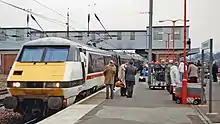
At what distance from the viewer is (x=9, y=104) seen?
15.6 metres

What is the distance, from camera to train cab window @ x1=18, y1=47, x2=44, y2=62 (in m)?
16.8

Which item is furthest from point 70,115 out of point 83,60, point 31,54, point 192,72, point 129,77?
point 192,72

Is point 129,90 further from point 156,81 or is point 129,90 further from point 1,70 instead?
point 1,70

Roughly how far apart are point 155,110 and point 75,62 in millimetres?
4278

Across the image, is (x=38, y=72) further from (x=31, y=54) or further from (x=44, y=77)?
(x=31, y=54)

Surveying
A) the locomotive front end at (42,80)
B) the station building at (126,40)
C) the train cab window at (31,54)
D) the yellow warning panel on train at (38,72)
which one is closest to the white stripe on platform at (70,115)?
the locomotive front end at (42,80)

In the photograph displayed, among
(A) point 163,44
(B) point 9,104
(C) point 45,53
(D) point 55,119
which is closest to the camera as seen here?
(D) point 55,119

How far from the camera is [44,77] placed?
15.7 meters

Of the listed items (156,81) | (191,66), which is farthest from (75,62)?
(156,81)

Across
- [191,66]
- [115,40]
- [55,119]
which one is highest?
[115,40]

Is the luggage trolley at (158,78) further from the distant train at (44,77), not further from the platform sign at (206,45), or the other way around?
the platform sign at (206,45)

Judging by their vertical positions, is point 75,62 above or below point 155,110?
above

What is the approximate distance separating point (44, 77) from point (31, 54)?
1.73 meters

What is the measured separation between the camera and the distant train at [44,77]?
15.6 m
